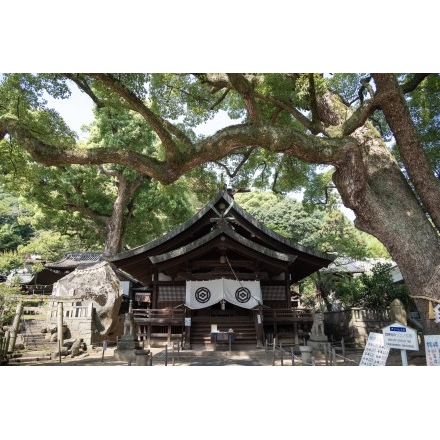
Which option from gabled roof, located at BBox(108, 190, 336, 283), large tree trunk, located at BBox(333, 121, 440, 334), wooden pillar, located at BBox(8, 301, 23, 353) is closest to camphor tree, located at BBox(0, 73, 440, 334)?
large tree trunk, located at BBox(333, 121, 440, 334)

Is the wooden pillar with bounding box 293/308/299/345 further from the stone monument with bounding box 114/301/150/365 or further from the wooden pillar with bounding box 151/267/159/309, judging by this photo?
the stone monument with bounding box 114/301/150/365

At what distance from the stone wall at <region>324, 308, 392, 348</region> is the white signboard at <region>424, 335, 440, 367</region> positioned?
678cm

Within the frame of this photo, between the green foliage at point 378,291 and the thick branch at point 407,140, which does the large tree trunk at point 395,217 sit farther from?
the green foliage at point 378,291

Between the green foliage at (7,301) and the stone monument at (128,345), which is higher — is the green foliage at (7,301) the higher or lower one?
the higher one

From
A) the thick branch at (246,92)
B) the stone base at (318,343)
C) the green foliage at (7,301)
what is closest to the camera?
the thick branch at (246,92)

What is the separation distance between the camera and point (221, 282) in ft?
39.3

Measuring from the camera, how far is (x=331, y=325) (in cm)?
1678

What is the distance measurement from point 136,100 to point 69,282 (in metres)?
12.2

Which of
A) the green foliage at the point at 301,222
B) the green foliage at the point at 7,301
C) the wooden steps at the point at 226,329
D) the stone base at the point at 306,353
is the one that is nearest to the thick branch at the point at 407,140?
the stone base at the point at 306,353

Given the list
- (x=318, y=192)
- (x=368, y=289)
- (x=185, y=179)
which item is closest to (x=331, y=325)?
(x=368, y=289)

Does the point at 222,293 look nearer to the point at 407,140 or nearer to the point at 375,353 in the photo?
the point at 375,353

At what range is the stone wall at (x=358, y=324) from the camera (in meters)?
13.0

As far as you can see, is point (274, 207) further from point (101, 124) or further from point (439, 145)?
point (439, 145)

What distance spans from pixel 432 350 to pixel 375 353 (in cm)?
95
